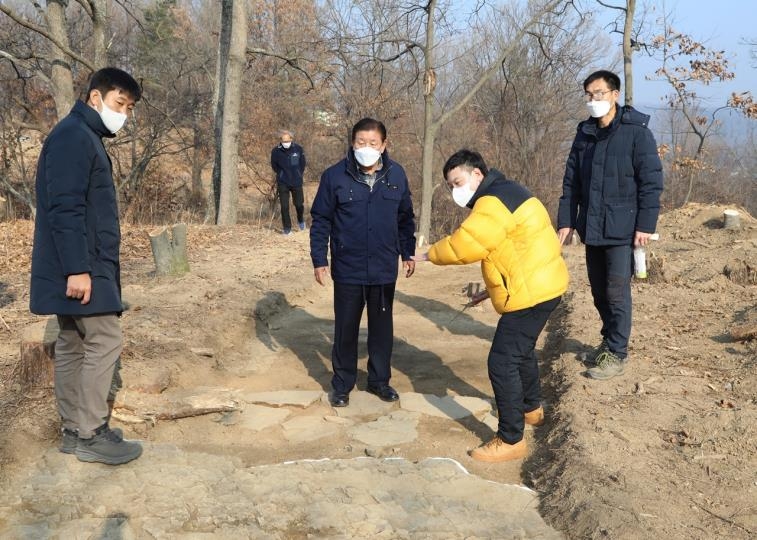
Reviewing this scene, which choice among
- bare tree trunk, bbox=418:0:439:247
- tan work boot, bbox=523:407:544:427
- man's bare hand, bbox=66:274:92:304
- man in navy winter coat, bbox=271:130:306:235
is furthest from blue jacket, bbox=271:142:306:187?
man's bare hand, bbox=66:274:92:304

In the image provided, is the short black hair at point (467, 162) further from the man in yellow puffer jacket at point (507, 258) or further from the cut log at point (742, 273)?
the cut log at point (742, 273)

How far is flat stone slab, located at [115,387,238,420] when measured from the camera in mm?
4555

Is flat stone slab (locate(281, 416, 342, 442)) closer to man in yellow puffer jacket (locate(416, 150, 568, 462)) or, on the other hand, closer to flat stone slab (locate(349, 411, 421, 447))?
flat stone slab (locate(349, 411, 421, 447))

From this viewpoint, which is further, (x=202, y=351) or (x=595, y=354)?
(x=202, y=351)

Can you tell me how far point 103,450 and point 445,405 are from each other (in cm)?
238

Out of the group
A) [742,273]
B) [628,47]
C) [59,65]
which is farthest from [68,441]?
[628,47]

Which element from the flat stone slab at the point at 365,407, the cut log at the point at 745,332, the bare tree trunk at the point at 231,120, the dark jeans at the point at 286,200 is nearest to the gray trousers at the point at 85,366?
the flat stone slab at the point at 365,407

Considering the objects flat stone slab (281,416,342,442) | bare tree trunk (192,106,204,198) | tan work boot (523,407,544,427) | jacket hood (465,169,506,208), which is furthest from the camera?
bare tree trunk (192,106,204,198)

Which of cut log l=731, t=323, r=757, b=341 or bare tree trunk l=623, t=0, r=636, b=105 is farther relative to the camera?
bare tree trunk l=623, t=0, r=636, b=105

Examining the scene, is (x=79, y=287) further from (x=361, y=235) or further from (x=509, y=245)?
(x=509, y=245)

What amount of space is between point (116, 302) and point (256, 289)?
4190mm

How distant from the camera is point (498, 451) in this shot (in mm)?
4059

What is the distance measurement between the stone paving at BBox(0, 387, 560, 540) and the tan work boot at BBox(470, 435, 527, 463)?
272 millimetres

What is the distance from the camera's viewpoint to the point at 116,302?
11.8 ft
